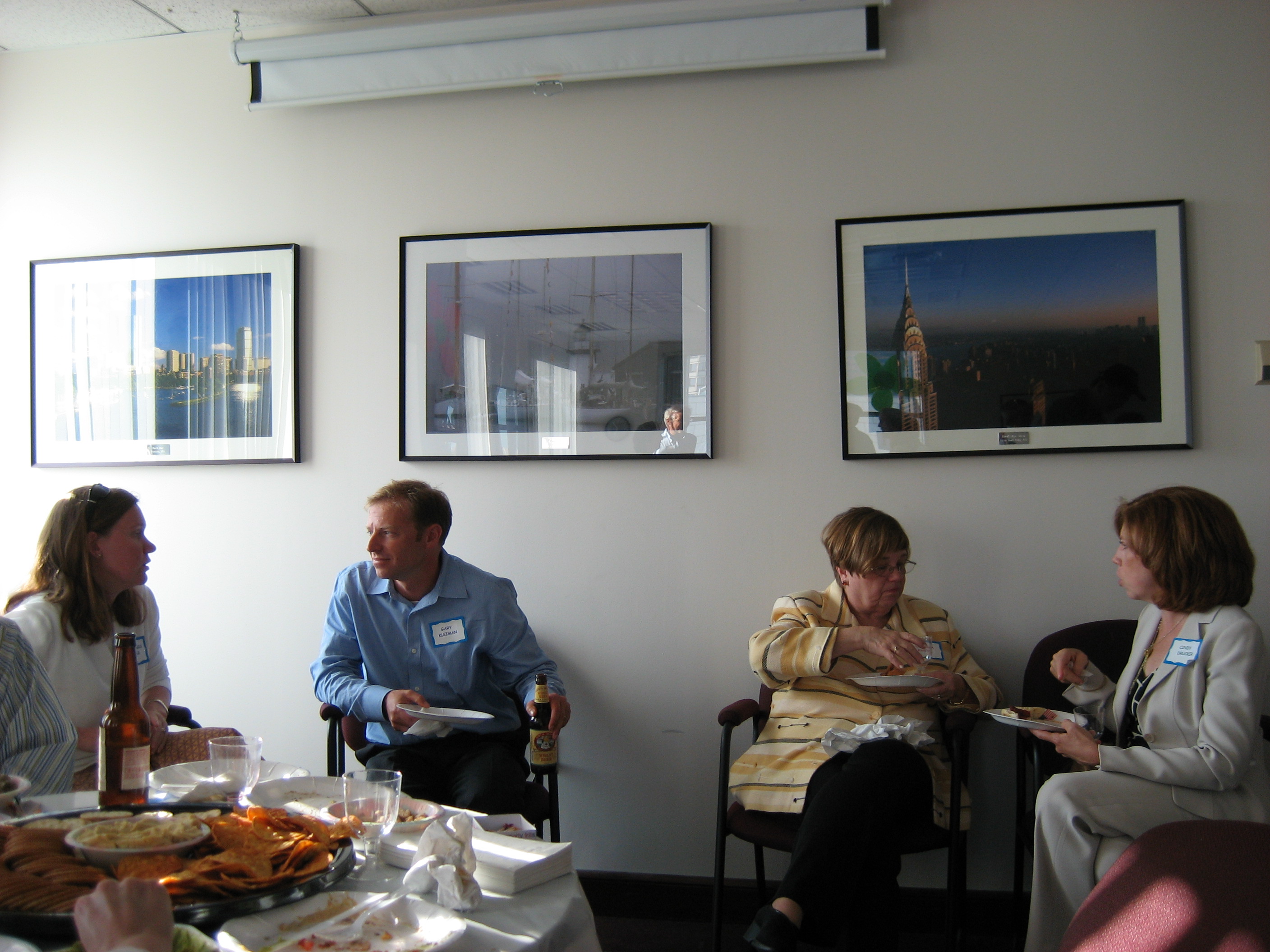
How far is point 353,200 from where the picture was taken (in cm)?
354

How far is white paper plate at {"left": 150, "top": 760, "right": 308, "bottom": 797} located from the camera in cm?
177

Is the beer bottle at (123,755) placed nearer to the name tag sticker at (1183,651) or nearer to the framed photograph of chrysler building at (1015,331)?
the framed photograph of chrysler building at (1015,331)

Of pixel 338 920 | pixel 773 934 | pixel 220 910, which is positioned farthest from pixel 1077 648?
pixel 220 910

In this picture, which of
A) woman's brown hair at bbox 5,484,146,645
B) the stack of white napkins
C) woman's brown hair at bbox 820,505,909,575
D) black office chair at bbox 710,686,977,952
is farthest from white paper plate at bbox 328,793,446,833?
woman's brown hair at bbox 820,505,909,575

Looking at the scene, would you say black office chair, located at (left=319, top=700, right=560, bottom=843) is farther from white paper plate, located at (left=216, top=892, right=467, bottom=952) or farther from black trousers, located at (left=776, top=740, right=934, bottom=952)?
white paper plate, located at (left=216, top=892, right=467, bottom=952)

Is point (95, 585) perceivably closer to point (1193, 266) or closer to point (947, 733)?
point (947, 733)

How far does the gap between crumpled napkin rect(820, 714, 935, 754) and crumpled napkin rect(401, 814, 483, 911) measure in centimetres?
144

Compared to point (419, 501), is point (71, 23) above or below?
above

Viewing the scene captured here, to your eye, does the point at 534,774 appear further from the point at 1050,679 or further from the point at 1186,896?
the point at 1186,896

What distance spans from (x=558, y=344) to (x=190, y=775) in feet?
6.44

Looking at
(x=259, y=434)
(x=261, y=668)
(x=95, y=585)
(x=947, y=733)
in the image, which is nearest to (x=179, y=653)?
(x=261, y=668)

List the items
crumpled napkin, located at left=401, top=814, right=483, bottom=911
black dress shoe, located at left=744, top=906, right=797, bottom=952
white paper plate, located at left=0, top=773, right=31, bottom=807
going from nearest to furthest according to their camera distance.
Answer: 1. crumpled napkin, located at left=401, top=814, right=483, bottom=911
2. white paper plate, located at left=0, top=773, right=31, bottom=807
3. black dress shoe, located at left=744, top=906, right=797, bottom=952

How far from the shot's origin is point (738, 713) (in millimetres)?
2727

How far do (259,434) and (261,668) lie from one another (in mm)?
905
